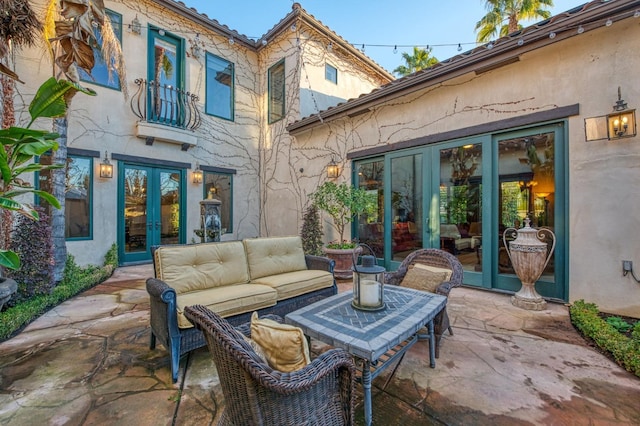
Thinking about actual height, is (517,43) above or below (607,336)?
above

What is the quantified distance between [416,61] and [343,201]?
407 inches

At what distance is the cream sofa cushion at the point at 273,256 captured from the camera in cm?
356

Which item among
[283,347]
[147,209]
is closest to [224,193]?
[147,209]

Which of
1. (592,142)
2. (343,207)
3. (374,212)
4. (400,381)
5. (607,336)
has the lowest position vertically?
(400,381)

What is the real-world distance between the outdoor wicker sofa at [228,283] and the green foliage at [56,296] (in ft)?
5.92

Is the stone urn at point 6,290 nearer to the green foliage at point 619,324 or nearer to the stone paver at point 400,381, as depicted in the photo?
the stone paver at point 400,381

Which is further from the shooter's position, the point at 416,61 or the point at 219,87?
the point at 416,61

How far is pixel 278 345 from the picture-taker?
143 centimetres

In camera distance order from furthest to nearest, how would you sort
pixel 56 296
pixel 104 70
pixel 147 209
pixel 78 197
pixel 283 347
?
pixel 147 209, pixel 104 70, pixel 78 197, pixel 56 296, pixel 283 347

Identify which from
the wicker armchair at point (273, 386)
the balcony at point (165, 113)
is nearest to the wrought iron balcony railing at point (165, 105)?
the balcony at point (165, 113)

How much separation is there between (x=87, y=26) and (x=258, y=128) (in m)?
6.29

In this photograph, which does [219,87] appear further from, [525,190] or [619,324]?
[619,324]

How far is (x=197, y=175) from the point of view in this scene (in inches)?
308

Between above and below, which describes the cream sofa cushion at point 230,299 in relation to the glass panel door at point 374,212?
below
